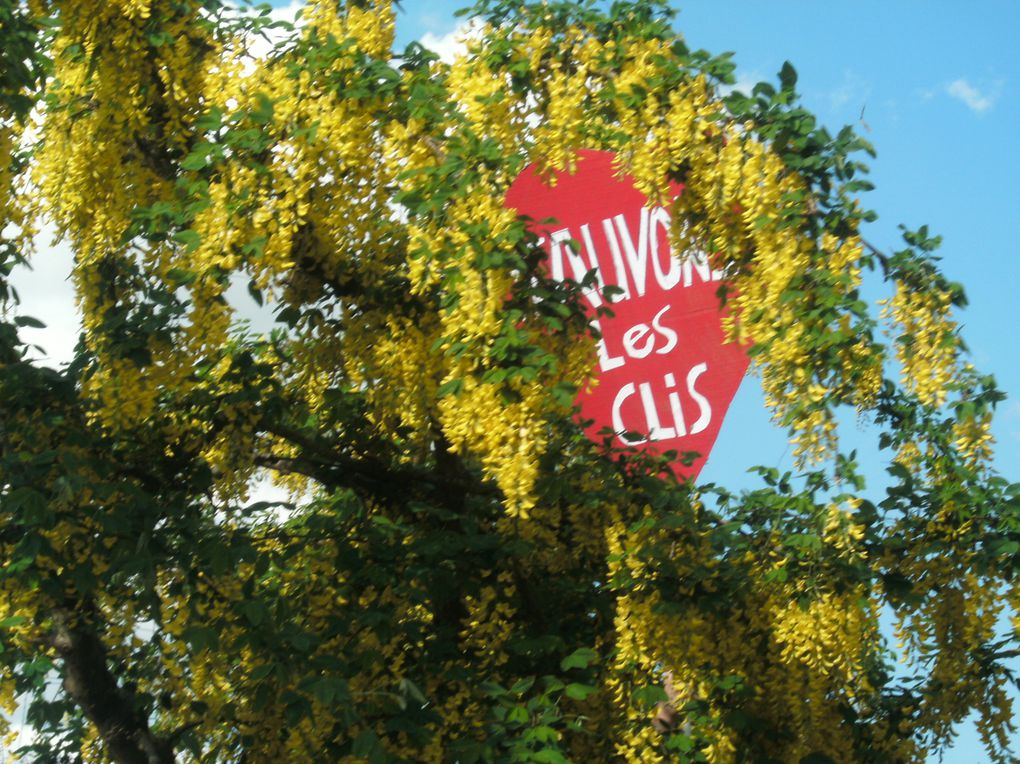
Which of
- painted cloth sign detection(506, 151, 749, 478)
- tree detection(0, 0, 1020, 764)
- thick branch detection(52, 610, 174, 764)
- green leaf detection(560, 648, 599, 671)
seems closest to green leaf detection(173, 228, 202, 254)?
tree detection(0, 0, 1020, 764)

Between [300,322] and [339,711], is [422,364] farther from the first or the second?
[339,711]

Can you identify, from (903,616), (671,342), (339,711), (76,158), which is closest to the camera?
(339,711)

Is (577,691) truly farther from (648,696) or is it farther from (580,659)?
(648,696)

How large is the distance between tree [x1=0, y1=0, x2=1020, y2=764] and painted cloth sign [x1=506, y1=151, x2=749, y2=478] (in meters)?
2.30

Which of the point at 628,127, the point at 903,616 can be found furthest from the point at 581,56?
the point at 903,616

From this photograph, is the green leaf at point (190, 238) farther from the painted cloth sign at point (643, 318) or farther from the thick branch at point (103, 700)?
the painted cloth sign at point (643, 318)

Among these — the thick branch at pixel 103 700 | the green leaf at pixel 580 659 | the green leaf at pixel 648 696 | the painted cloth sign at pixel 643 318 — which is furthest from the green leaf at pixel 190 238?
the painted cloth sign at pixel 643 318

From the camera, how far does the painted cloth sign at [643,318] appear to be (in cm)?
740

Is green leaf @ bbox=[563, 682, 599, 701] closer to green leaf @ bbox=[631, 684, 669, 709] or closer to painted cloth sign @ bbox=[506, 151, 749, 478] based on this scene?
green leaf @ bbox=[631, 684, 669, 709]

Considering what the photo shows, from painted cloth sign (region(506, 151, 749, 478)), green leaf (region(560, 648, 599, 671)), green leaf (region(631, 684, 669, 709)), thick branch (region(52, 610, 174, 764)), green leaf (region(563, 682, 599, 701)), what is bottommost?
green leaf (region(631, 684, 669, 709))

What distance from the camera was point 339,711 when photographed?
14.0 ft

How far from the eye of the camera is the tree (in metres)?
4.30

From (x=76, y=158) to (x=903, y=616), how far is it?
332 centimetres

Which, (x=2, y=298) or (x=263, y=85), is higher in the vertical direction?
(x=263, y=85)
